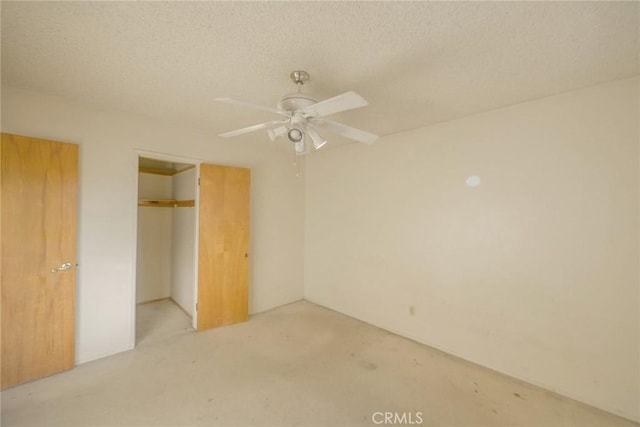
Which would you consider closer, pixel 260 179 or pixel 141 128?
pixel 141 128

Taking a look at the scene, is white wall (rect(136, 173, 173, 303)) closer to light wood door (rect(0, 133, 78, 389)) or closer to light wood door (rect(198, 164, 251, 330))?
light wood door (rect(198, 164, 251, 330))

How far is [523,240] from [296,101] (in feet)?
7.91

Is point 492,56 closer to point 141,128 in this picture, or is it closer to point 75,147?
point 141,128

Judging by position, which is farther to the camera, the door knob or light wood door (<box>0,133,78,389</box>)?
the door knob

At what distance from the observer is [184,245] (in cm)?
399

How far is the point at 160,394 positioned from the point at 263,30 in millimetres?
2824

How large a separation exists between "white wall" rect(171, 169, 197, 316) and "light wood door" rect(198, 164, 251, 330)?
24 centimetres

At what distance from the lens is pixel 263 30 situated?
151cm

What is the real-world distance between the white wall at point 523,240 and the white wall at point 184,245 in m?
2.48

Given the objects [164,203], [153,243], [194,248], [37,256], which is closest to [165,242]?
[153,243]

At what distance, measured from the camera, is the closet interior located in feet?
12.3

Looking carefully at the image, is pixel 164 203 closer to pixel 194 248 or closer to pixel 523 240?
pixel 194 248

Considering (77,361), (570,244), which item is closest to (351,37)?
(570,244)

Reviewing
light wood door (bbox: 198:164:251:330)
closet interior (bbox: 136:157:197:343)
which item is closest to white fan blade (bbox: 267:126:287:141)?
light wood door (bbox: 198:164:251:330)
